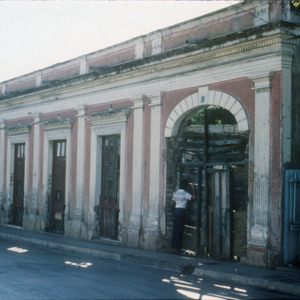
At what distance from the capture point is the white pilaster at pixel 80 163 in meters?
14.6

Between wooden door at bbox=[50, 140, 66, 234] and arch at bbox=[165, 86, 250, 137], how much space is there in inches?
214

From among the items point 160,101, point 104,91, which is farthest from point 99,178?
point 160,101

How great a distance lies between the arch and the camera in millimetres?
9977

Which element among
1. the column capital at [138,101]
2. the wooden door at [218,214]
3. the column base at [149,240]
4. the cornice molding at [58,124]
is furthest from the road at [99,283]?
the cornice molding at [58,124]

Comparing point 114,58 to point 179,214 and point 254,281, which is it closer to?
point 179,214

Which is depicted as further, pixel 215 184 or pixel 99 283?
pixel 215 184

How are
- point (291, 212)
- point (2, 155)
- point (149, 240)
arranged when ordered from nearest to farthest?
point (291, 212)
point (149, 240)
point (2, 155)

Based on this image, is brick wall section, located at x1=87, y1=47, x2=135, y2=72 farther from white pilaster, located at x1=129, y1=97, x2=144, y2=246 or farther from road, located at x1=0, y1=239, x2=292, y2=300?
road, located at x1=0, y1=239, x2=292, y2=300

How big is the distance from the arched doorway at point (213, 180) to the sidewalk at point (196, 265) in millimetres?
594

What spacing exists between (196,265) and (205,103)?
3520mm

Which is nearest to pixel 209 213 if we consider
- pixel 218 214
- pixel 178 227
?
pixel 218 214

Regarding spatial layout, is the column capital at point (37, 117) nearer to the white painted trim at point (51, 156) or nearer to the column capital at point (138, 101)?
the white painted trim at point (51, 156)

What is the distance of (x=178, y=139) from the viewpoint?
11711 millimetres

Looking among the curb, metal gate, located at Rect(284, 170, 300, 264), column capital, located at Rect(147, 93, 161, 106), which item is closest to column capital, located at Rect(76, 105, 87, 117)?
column capital, located at Rect(147, 93, 161, 106)
